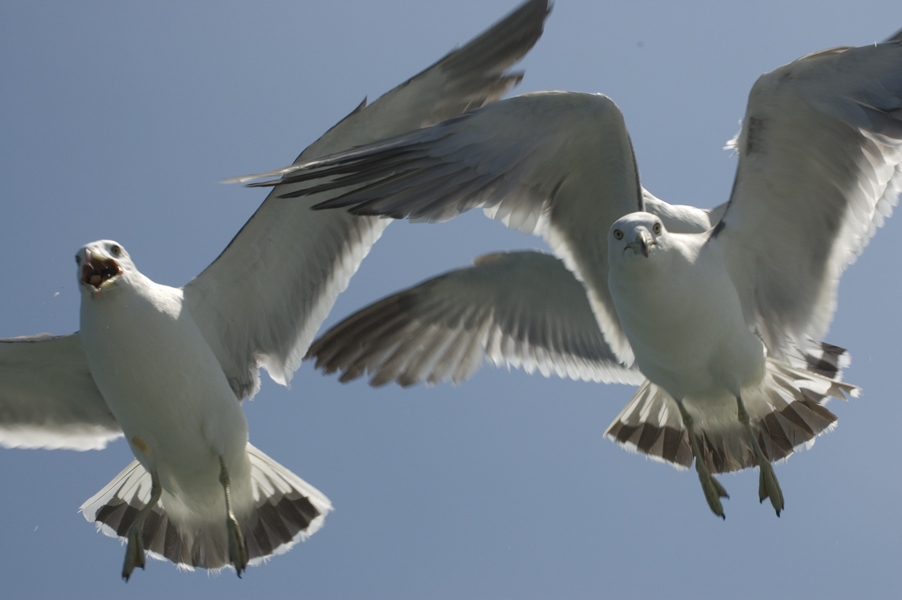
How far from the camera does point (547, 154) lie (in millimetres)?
4762

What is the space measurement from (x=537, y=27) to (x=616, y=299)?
157 centimetres

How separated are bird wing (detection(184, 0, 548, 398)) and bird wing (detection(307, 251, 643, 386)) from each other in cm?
80

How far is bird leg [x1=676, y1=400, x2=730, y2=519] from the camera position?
4.91 meters

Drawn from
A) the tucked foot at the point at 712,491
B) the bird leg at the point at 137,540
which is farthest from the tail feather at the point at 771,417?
the bird leg at the point at 137,540

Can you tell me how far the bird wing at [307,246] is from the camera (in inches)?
211

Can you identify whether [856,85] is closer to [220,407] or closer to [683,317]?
[683,317]

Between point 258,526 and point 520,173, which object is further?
point 258,526

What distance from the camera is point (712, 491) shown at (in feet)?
16.2

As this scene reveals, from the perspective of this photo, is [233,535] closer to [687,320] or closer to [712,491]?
[712,491]

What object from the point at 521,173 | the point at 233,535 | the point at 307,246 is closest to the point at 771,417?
the point at 521,173

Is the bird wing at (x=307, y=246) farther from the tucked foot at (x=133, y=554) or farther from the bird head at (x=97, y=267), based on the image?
the tucked foot at (x=133, y=554)

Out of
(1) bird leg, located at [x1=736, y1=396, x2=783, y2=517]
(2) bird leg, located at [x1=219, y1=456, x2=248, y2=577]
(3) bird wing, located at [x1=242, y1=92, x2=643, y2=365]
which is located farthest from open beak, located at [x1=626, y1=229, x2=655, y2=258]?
(2) bird leg, located at [x1=219, y1=456, x2=248, y2=577]

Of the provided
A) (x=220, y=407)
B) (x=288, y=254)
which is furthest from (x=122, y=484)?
(x=288, y=254)

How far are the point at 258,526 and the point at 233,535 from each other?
498mm
